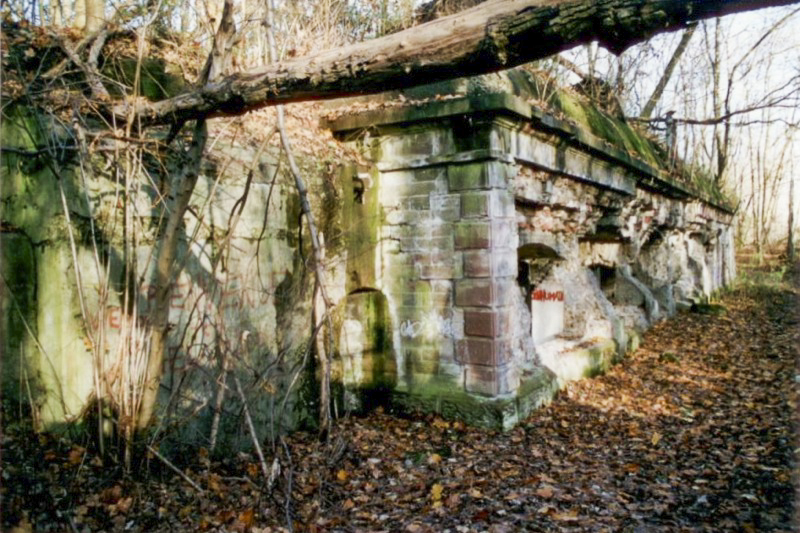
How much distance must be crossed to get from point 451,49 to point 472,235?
276 centimetres

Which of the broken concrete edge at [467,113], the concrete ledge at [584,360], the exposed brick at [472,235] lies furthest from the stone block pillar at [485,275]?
the concrete ledge at [584,360]

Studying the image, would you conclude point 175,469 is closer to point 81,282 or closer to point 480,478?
point 81,282

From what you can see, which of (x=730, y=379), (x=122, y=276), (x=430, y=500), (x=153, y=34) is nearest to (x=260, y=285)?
(x=122, y=276)

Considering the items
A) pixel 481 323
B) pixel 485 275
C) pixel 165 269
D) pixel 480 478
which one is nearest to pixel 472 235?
pixel 485 275

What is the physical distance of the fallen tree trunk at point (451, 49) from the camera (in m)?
2.02

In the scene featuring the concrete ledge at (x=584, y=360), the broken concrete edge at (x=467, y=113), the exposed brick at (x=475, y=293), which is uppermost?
the broken concrete edge at (x=467, y=113)

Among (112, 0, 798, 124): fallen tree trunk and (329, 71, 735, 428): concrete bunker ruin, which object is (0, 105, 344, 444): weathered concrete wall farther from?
(329, 71, 735, 428): concrete bunker ruin

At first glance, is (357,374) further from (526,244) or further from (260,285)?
(526,244)

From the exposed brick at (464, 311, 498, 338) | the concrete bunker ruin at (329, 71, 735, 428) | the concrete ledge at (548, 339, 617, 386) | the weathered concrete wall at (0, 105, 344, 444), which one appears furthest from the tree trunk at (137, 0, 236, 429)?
the concrete ledge at (548, 339, 617, 386)

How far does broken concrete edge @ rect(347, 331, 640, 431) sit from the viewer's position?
505 centimetres

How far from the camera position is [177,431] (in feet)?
12.9

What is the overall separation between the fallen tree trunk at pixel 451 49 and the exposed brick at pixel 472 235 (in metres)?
2.45

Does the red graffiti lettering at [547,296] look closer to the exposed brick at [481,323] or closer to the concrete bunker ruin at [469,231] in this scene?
the concrete bunker ruin at [469,231]

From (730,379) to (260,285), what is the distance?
5806 millimetres
